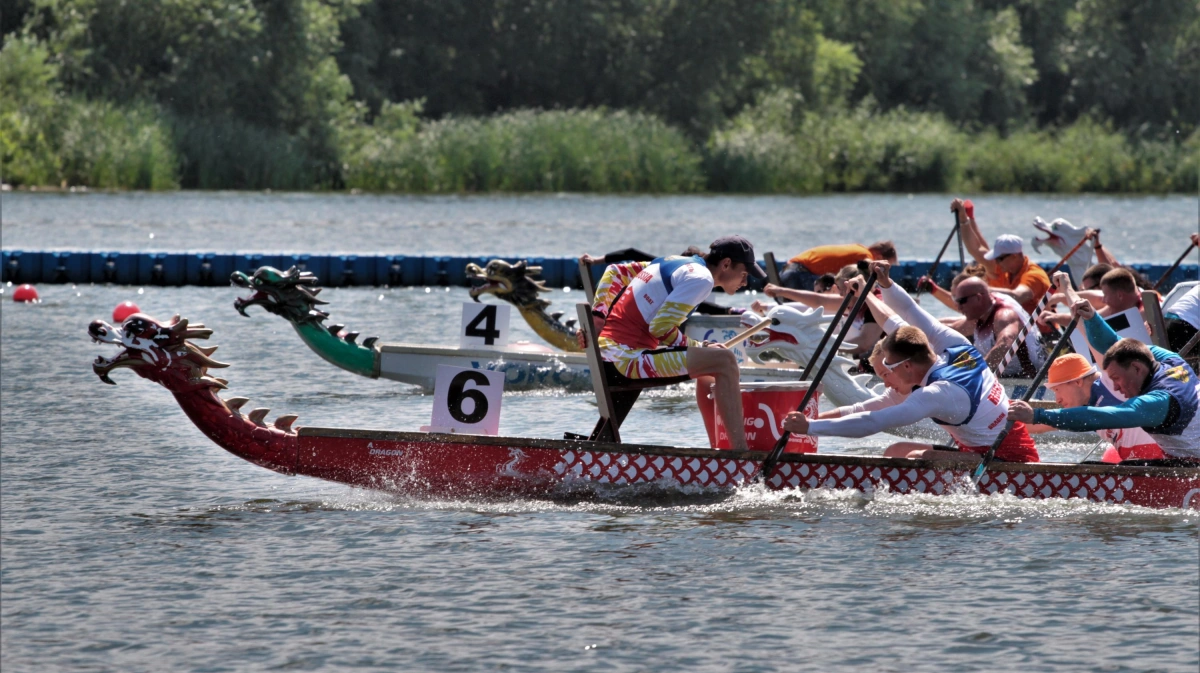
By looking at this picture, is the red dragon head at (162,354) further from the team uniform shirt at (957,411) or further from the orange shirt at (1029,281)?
the orange shirt at (1029,281)

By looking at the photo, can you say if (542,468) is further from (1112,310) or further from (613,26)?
(613,26)

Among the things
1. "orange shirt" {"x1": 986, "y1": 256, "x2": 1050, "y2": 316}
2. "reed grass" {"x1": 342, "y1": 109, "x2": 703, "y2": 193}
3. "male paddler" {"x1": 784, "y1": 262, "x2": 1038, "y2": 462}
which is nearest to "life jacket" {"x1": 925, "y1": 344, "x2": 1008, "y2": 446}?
"male paddler" {"x1": 784, "y1": 262, "x2": 1038, "y2": 462}

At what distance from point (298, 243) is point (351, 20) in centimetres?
2862

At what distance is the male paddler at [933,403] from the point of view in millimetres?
8930

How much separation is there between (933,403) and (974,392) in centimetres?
27

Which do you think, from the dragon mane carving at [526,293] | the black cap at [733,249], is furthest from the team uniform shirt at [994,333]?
the dragon mane carving at [526,293]

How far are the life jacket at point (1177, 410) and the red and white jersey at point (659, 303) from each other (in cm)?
240

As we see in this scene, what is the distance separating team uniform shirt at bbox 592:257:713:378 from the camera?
9422mm

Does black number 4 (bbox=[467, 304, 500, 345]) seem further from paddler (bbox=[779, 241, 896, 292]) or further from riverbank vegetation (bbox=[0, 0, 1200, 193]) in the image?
riverbank vegetation (bbox=[0, 0, 1200, 193])

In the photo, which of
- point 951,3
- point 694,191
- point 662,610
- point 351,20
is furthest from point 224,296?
point 951,3

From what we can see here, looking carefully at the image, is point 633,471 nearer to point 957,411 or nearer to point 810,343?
point 957,411

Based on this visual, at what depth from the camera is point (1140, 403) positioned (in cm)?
885

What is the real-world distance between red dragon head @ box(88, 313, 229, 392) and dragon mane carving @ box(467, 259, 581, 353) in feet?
19.8

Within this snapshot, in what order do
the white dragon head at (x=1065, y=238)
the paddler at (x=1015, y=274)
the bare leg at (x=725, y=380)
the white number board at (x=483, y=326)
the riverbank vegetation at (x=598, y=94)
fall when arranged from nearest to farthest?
the bare leg at (x=725, y=380)
the paddler at (x=1015, y=274)
the white number board at (x=483, y=326)
the white dragon head at (x=1065, y=238)
the riverbank vegetation at (x=598, y=94)
